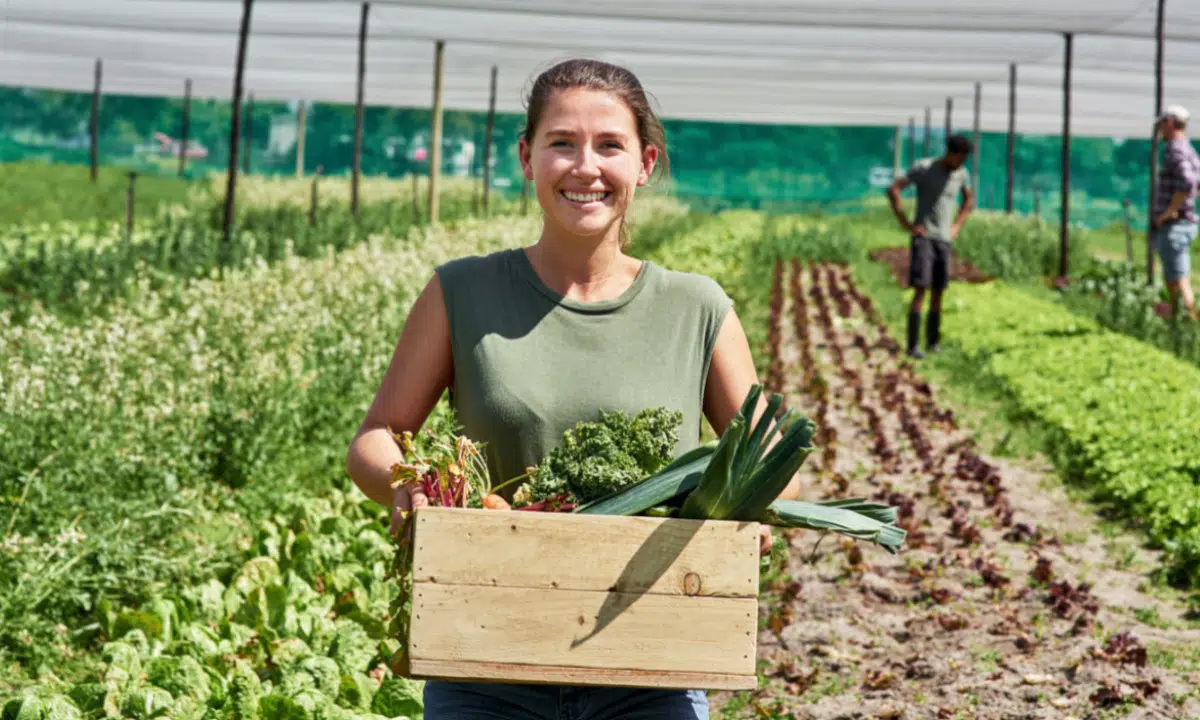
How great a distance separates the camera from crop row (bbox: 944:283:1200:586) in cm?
629

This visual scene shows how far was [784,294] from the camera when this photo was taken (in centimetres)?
1597

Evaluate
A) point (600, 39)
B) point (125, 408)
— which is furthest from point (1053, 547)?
point (600, 39)

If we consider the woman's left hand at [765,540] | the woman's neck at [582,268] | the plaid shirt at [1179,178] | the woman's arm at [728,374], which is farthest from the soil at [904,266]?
the woman's left hand at [765,540]

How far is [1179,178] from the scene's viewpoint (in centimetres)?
1134

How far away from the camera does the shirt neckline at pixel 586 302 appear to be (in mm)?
2270

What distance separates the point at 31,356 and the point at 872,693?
3280mm

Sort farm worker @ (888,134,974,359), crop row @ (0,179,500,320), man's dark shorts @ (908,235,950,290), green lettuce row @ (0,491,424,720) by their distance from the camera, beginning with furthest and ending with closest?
man's dark shorts @ (908,235,950,290) < farm worker @ (888,134,974,359) < crop row @ (0,179,500,320) < green lettuce row @ (0,491,424,720)

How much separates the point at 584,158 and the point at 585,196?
64 mm

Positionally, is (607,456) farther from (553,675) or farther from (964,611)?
(964,611)

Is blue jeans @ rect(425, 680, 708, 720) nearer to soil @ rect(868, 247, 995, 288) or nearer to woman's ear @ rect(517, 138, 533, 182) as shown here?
woman's ear @ rect(517, 138, 533, 182)

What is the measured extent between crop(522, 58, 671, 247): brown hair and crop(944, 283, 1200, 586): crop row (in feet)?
13.6

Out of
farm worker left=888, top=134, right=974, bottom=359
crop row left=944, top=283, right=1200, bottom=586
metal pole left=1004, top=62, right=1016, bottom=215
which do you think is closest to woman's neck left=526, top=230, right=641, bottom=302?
crop row left=944, top=283, right=1200, bottom=586

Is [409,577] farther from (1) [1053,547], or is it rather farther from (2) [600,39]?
(2) [600,39]

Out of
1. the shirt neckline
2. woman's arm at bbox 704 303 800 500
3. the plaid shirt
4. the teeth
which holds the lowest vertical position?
woman's arm at bbox 704 303 800 500
